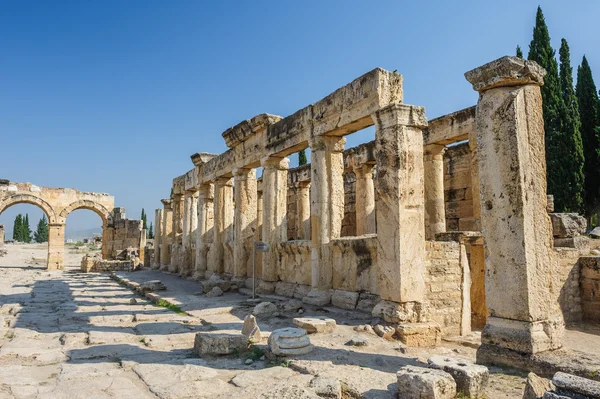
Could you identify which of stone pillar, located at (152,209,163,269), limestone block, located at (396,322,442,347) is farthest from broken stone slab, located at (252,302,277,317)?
stone pillar, located at (152,209,163,269)

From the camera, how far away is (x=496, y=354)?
4562 millimetres

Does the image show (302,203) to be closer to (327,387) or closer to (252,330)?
(252,330)

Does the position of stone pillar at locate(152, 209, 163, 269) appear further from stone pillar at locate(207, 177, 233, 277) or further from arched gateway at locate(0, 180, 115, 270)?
stone pillar at locate(207, 177, 233, 277)

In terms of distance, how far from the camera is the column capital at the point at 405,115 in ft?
22.1

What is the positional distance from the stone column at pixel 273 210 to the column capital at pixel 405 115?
4614 millimetres

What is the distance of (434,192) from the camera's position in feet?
36.6

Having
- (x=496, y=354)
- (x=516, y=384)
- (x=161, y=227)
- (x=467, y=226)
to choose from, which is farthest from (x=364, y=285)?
(x=161, y=227)

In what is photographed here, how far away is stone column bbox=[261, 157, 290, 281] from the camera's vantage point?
1074 cm

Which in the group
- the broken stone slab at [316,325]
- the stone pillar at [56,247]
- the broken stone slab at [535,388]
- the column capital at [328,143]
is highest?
the column capital at [328,143]

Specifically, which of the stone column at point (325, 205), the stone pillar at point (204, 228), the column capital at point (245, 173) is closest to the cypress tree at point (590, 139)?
the column capital at point (245, 173)

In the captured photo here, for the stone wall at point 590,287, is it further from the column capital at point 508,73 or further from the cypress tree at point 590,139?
the cypress tree at point 590,139

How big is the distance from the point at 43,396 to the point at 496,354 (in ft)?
14.4

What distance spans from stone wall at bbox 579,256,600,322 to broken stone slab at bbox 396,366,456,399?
25.7ft

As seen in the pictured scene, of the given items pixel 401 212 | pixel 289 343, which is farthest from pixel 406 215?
pixel 289 343
